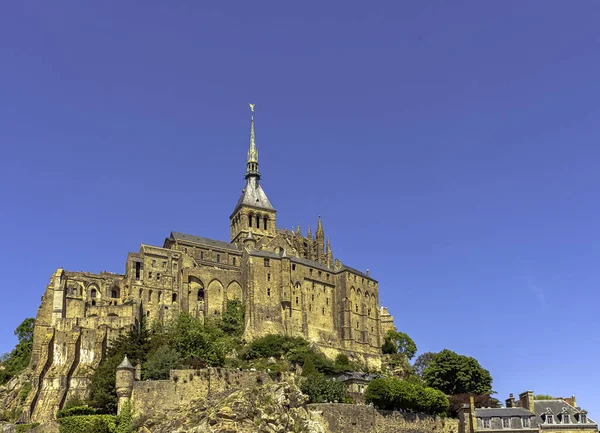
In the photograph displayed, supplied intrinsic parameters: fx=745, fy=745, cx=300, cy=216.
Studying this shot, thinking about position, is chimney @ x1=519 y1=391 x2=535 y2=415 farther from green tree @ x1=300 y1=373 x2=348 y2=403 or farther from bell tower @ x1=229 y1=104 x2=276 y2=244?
bell tower @ x1=229 y1=104 x2=276 y2=244

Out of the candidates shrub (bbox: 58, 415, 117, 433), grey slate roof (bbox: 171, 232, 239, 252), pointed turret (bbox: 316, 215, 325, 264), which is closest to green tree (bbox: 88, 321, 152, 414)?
shrub (bbox: 58, 415, 117, 433)

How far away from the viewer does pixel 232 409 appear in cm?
5522

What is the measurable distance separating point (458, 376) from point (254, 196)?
4911cm

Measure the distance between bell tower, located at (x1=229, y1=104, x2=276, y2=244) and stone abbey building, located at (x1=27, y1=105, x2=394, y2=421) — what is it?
1.65 meters

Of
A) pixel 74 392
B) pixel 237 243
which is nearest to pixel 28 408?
pixel 74 392

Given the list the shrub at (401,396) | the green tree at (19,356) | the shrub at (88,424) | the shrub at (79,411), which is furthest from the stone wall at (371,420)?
the green tree at (19,356)

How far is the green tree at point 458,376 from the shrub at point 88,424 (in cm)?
3675

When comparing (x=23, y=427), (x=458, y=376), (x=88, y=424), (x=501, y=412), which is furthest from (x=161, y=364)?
(x=458, y=376)

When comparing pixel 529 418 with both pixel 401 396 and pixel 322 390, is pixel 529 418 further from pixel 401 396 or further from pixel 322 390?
pixel 322 390

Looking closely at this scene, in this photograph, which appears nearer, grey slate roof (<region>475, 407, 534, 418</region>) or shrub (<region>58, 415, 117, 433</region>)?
shrub (<region>58, 415, 117, 433</region>)

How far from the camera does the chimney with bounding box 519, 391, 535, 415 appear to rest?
6569cm

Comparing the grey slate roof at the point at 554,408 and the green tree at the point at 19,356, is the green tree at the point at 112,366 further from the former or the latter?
the grey slate roof at the point at 554,408

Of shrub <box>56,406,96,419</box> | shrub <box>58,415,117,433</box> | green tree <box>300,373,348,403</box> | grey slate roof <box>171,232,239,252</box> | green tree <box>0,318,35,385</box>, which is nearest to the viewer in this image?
shrub <box>58,415,117,433</box>

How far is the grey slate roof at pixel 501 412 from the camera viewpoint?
64.8 metres
